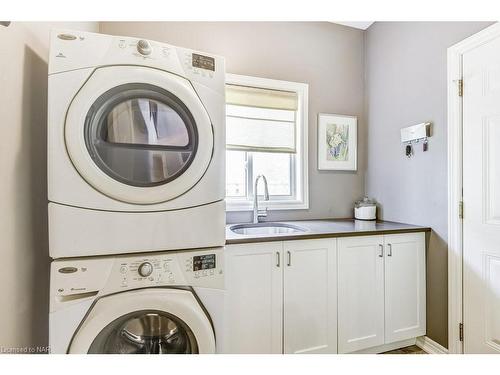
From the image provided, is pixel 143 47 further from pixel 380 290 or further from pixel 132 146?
pixel 380 290

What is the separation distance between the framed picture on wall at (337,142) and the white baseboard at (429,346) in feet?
4.72

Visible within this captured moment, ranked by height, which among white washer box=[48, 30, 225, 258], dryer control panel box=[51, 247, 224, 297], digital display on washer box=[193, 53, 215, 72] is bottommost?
dryer control panel box=[51, 247, 224, 297]

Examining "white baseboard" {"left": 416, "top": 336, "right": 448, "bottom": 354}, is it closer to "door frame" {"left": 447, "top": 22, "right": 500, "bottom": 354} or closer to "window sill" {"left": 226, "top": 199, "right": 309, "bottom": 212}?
"door frame" {"left": 447, "top": 22, "right": 500, "bottom": 354}

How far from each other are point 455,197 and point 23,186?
2340mm

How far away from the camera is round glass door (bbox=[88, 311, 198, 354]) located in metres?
1.15

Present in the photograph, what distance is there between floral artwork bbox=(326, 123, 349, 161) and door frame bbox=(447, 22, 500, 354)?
0.87 metres

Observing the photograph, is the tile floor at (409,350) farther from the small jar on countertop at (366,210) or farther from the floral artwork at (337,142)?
the floral artwork at (337,142)

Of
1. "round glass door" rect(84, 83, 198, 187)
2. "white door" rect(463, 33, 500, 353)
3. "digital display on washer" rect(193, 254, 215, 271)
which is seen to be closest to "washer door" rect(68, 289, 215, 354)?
"digital display on washer" rect(193, 254, 215, 271)

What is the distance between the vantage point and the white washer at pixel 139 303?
1029 mm

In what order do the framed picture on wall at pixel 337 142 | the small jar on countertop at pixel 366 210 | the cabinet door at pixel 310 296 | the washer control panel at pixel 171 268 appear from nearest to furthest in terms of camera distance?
1. the washer control panel at pixel 171 268
2. the cabinet door at pixel 310 296
3. the small jar on countertop at pixel 366 210
4. the framed picture on wall at pixel 337 142

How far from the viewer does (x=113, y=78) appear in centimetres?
108

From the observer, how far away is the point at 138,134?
1.14m

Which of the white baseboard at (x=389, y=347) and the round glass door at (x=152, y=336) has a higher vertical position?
the round glass door at (x=152, y=336)

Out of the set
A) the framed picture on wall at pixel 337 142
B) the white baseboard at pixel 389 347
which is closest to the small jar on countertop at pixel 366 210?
the framed picture on wall at pixel 337 142
